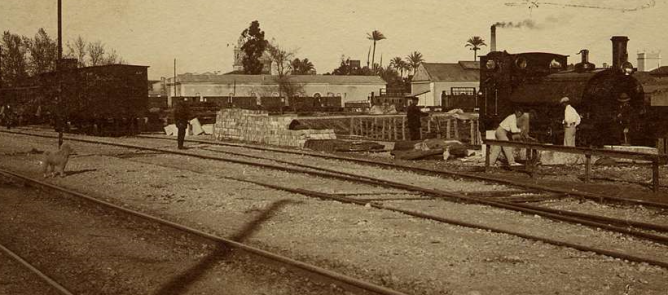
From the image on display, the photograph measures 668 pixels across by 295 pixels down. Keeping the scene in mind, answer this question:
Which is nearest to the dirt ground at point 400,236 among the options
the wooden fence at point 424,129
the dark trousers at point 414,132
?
the dark trousers at point 414,132

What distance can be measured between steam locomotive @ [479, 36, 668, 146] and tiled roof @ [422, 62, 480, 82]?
230 ft

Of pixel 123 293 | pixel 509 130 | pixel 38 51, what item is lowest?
pixel 123 293

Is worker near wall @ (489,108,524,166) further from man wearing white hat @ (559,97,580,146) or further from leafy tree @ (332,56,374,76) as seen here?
leafy tree @ (332,56,374,76)

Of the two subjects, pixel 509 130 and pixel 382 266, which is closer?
pixel 382 266

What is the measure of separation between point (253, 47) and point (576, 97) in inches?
3598

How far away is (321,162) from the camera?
20500 millimetres

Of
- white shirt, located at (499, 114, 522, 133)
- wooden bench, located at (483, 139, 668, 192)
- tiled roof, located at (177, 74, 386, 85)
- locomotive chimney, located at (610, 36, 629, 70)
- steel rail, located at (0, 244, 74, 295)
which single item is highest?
tiled roof, located at (177, 74, 386, 85)

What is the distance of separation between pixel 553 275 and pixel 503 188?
278 inches

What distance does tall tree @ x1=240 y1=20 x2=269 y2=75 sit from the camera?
350 ft

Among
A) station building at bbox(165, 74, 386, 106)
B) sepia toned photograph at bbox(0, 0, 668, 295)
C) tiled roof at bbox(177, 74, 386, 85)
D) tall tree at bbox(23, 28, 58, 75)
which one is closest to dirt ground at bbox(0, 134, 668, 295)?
sepia toned photograph at bbox(0, 0, 668, 295)

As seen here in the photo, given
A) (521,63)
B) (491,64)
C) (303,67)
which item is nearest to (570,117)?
(521,63)

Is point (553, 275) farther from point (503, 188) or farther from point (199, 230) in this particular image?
point (503, 188)

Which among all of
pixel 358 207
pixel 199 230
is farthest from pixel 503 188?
pixel 199 230

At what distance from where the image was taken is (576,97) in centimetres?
2000
